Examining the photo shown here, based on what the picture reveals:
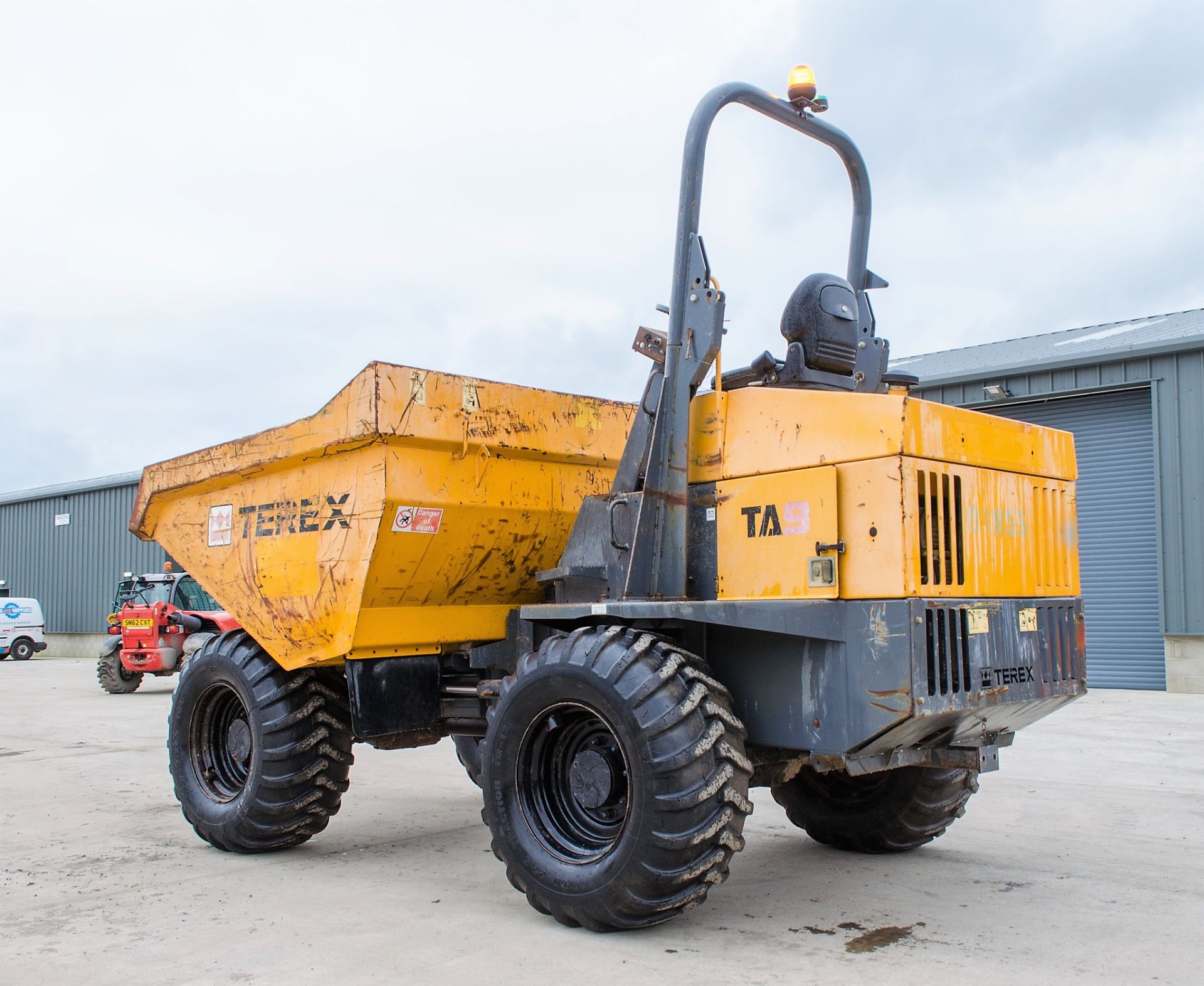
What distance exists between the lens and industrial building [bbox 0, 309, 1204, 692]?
49.2ft

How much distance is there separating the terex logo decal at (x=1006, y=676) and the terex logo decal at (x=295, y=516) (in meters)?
3.04

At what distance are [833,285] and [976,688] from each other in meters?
1.87

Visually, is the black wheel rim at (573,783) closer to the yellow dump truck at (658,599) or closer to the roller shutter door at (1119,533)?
the yellow dump truck at (658,599)

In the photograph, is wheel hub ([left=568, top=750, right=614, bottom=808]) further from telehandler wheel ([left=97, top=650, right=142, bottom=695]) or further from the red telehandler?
telehandler wheel ([left=97, top=650, right=142, bottom=695])

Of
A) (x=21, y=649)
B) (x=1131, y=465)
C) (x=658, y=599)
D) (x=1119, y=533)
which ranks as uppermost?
(x=1131, y=465)

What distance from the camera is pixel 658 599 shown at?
4770 millimetres

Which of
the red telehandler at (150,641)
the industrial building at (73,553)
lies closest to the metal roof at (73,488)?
the industrial building at (73,553)

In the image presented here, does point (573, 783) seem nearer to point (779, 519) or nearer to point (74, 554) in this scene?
point (779, 519)

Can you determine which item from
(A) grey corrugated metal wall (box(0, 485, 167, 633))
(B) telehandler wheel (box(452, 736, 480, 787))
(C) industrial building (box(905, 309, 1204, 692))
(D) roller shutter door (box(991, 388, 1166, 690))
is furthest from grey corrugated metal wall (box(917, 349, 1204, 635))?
(A) grey corrugated metal wall (box(0, 485, 167, 633))

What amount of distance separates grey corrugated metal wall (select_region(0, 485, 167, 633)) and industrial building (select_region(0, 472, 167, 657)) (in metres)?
0.02

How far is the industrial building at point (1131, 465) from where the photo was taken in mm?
14992

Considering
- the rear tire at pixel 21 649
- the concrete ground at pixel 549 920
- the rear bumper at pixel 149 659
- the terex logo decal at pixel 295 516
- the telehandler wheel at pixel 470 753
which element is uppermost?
the terex logo decal at pixel 295 516

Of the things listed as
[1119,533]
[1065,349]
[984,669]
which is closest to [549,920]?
[984,669]

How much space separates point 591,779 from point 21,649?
29956 mm
